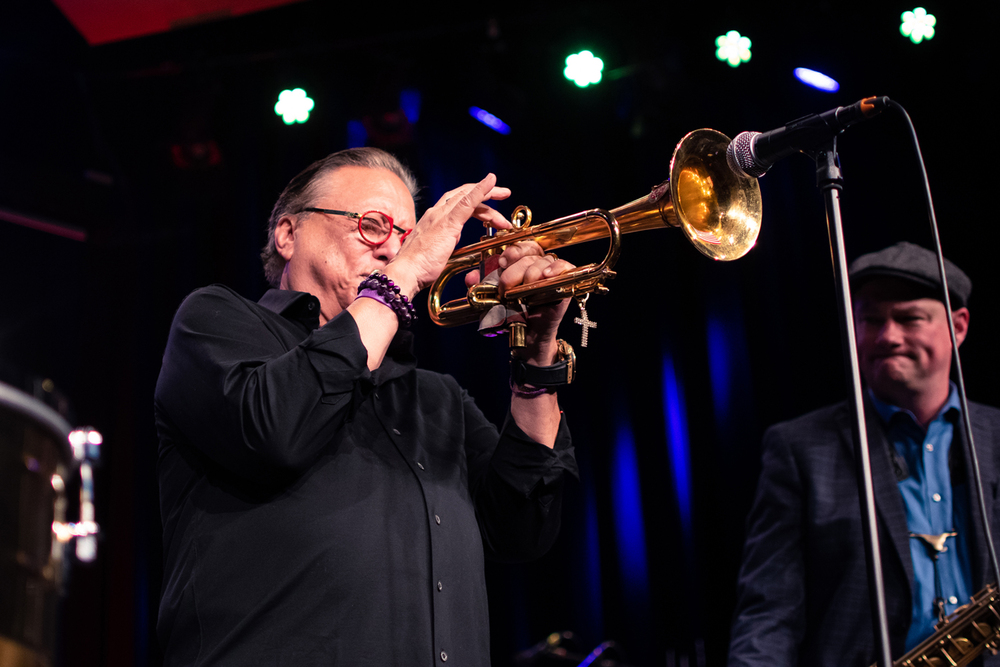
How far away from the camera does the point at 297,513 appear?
1778 millimetres

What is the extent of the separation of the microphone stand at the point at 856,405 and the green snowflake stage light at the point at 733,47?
125 inches

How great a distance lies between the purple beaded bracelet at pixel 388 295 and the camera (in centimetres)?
192

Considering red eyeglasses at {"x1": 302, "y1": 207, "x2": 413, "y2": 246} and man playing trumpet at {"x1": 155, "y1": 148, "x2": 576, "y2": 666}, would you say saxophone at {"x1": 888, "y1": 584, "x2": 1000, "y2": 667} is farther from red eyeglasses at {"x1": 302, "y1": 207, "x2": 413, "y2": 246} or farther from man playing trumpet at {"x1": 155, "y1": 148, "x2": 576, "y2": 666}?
red eyeglasses at {"x1": 302, "y1": 207, "x2": 413, "y2": 246}

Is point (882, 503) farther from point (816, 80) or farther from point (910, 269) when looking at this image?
point (816, 80)

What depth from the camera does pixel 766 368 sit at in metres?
4.33

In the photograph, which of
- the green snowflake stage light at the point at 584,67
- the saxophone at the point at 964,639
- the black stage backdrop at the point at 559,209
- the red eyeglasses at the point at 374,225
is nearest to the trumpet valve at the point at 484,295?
the red eyeglasses at the point at 374,225

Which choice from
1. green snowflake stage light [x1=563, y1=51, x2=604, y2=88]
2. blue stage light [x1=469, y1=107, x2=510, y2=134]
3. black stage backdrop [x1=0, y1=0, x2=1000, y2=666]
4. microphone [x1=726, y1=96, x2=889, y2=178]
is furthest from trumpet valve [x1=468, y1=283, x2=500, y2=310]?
blue stage light [x1=469, y1=107, x2=510, y2=134]

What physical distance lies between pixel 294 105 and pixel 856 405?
4.47 m

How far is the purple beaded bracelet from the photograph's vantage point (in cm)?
192

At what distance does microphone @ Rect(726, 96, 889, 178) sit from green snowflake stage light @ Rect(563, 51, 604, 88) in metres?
3.17

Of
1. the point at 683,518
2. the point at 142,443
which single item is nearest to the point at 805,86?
the point at 683,518

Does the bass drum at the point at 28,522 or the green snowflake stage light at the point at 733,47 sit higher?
the green snowflake stage light at the point at 733,47

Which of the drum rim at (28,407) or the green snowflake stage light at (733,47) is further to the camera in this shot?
the green snowflake stage light at (733,47)

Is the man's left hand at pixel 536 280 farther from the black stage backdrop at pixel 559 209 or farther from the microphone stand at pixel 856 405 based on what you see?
the black stage backdrop at pixel 559 209
